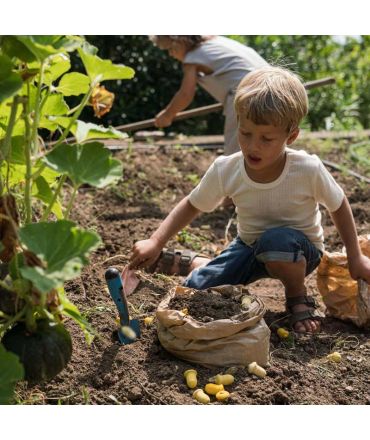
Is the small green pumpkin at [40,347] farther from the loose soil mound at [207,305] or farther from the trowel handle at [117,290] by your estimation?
the loose soil mound at [207,305]

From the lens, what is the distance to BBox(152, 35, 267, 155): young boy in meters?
5.31

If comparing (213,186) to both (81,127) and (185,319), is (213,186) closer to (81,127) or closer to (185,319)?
(185,319)

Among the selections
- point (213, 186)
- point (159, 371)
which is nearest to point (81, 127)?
point (159, 371)

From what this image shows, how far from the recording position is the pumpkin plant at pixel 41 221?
2.07 meters

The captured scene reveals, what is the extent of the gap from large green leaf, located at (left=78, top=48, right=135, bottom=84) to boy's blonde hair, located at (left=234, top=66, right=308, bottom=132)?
834 millimetres

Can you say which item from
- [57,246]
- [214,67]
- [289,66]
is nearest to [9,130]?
[57,246]

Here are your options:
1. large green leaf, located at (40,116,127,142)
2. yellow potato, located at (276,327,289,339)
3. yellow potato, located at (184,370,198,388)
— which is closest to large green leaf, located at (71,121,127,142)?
large green leaf, located at (40,116,127,142)

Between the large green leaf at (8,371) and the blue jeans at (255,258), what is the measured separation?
1.54 m

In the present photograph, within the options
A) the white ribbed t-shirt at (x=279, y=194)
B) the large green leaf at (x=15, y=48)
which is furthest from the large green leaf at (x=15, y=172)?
the white ribbed t-shirt at (x=279, y=194)

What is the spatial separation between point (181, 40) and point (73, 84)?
281 centimetres

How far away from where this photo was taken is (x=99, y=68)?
7.78 ft

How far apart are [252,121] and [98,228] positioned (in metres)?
1.60

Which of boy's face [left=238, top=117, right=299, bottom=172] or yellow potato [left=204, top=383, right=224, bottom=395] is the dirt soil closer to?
yellow potato [left=204, top=383, right=224, bottom=395]

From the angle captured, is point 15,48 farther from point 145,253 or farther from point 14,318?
point 145,253
